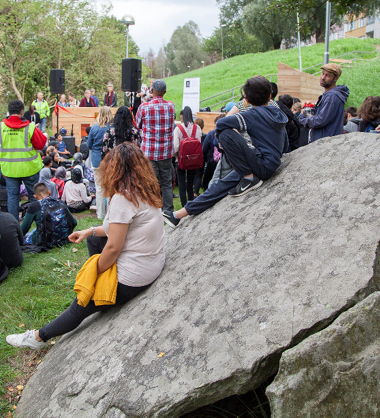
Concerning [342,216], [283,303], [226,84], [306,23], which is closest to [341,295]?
[283,303]

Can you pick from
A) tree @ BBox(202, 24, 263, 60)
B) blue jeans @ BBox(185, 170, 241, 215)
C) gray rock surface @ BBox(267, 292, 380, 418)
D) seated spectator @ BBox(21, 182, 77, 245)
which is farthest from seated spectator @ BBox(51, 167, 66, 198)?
tree @ BBox(202, 24, 263, 60)

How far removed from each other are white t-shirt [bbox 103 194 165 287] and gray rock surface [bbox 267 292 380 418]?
4.44ft

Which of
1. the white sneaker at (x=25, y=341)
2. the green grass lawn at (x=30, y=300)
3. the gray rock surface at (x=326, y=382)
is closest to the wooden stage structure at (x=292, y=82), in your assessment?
the green grass lawn at (x=30, y=300)

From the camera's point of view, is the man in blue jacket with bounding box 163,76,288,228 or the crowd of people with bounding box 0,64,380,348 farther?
the man in blue jacket with bounding box 163,76,288,228

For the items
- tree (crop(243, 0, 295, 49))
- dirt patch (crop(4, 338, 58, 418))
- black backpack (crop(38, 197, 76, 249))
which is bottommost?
dirt patch (crop(4, 338, 58, 418))

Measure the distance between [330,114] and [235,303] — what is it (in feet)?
8.21

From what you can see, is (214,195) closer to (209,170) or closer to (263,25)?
(209,170)

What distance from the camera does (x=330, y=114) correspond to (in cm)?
410

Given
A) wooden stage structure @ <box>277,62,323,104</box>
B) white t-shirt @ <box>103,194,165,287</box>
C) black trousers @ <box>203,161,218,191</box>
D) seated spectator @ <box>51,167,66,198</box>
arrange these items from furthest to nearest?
wooden stage structure @ <box>277,62,323,104</box>, seated spectator @ <box>51,167,66,198</box>, black trousers @ <box>203,161,218,191</box>, white t-shirt @ <box>103,194,165,287</box>

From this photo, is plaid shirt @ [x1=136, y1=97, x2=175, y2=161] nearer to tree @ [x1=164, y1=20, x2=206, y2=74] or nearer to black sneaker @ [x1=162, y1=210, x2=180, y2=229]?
black sneaker @ [x1=162, y1=210, x2=180, y2=229]

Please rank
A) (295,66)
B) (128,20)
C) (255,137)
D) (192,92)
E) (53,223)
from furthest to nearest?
(295,66) < (128,20) < (192,92) < (53,223) < (255,137)

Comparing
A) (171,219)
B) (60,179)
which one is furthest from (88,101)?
(171,219)

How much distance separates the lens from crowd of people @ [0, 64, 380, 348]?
115 inches

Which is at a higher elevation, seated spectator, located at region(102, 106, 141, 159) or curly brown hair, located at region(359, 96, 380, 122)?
curly brown hair, located at region(359, 96, 380, 122)
